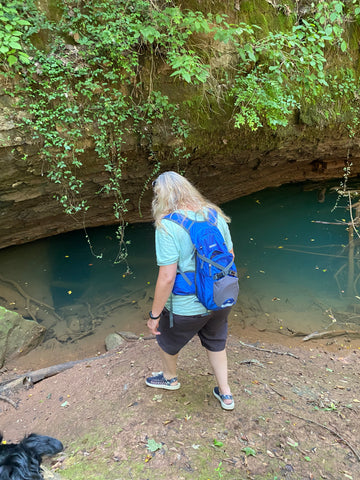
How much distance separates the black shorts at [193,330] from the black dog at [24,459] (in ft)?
3.37

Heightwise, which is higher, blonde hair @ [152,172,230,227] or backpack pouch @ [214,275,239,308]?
blonde hair @ [152,172,230,227]

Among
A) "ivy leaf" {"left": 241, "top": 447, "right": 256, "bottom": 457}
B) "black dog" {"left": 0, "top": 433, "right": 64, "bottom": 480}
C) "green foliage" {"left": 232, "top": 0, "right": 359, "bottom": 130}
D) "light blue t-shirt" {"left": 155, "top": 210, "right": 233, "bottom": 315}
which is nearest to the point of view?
"black dog" {"left": 0, "top": 433, "right": 64, "bottom": 480}

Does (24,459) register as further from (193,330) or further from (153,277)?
(153,277)

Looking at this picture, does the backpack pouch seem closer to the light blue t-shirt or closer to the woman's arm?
the light blue t-shirt

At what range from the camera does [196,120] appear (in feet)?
15.6

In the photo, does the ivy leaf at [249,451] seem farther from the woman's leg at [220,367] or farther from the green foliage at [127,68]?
the green foliage at [127,68]

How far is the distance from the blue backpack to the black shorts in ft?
0.54

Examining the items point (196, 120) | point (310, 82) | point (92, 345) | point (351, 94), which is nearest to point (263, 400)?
point (92, 345)

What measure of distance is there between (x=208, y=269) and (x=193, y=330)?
20.5 inches

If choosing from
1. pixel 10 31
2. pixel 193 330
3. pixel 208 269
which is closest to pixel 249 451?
pixel 193 330

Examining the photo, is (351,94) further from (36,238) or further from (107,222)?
(36,238)

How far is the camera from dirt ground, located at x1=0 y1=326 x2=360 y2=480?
6.97 ft

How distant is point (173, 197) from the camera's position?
213 cm

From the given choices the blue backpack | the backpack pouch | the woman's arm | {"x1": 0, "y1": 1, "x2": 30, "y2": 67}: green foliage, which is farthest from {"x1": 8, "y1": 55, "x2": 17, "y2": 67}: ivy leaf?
the backpack pouch
